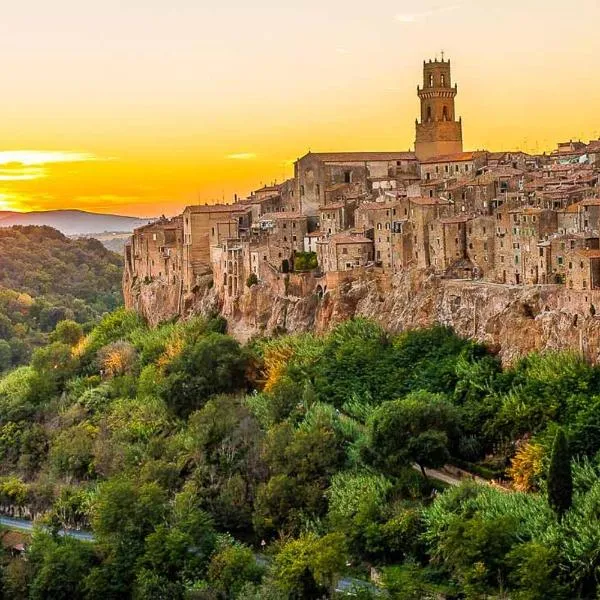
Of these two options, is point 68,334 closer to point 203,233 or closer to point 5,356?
point 203,233

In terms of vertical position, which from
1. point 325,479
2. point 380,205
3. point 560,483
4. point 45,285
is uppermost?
point 380,205

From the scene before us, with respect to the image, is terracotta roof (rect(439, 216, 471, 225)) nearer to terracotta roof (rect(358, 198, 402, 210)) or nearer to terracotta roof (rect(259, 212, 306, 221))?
terracotta roof (rect(358, 198, 402, 210))

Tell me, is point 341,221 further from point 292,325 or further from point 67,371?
point 67,371

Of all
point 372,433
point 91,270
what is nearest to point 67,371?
point 372,433

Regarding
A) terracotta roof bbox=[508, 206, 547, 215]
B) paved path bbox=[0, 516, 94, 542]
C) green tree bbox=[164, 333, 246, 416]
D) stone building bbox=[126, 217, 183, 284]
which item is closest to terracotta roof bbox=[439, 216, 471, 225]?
terracotta roof bbox=[508, 206, 547, 215]

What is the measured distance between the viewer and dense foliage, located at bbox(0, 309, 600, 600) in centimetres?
3219

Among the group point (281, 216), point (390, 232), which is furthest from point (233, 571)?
point (281, 216)

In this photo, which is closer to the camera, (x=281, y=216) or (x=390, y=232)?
(x=390, y=232)

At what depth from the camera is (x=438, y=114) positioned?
211 ft

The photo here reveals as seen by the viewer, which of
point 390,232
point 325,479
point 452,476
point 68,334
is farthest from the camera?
point 68,334

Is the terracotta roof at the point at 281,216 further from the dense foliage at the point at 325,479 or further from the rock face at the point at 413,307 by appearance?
the dense foliage at the point at 325,479

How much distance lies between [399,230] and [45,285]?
66.0 m

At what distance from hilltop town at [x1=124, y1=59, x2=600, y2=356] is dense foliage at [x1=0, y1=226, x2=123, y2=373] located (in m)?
25.8

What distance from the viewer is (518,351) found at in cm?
3928
